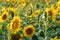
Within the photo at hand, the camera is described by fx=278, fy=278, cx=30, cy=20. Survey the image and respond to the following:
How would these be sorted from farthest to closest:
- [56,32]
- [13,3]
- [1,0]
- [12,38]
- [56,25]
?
[1,0], [13,3], [56,25], [56,32], [12,38]

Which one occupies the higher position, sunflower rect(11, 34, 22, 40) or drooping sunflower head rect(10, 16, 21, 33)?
drooping sunflower head rect(10, 16, 21, 33)

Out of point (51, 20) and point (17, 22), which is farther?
point (51, 20)

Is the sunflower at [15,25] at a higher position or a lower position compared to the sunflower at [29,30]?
higher

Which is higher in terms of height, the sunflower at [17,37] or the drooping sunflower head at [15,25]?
the drooping sunflower head at [15,25]

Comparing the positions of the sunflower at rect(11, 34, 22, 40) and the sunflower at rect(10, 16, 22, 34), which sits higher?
the sunflower at rect(10, 16, 22, 34)

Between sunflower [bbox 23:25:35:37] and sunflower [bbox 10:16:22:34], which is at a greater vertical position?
sunflower [bbox 10:16:22:34]

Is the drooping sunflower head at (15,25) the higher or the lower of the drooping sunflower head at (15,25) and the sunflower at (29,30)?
the higher

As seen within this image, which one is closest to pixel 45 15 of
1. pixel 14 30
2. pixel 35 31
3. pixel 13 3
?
pixel 35 31

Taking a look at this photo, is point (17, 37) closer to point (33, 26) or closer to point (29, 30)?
point (29, 30)

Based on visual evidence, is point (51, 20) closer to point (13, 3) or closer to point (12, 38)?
point (12, 38)

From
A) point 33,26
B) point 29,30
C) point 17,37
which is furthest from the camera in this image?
point 33,26

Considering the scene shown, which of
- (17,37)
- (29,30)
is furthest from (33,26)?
(17,37)

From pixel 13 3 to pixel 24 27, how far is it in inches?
67.7

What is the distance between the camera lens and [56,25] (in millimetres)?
2775
